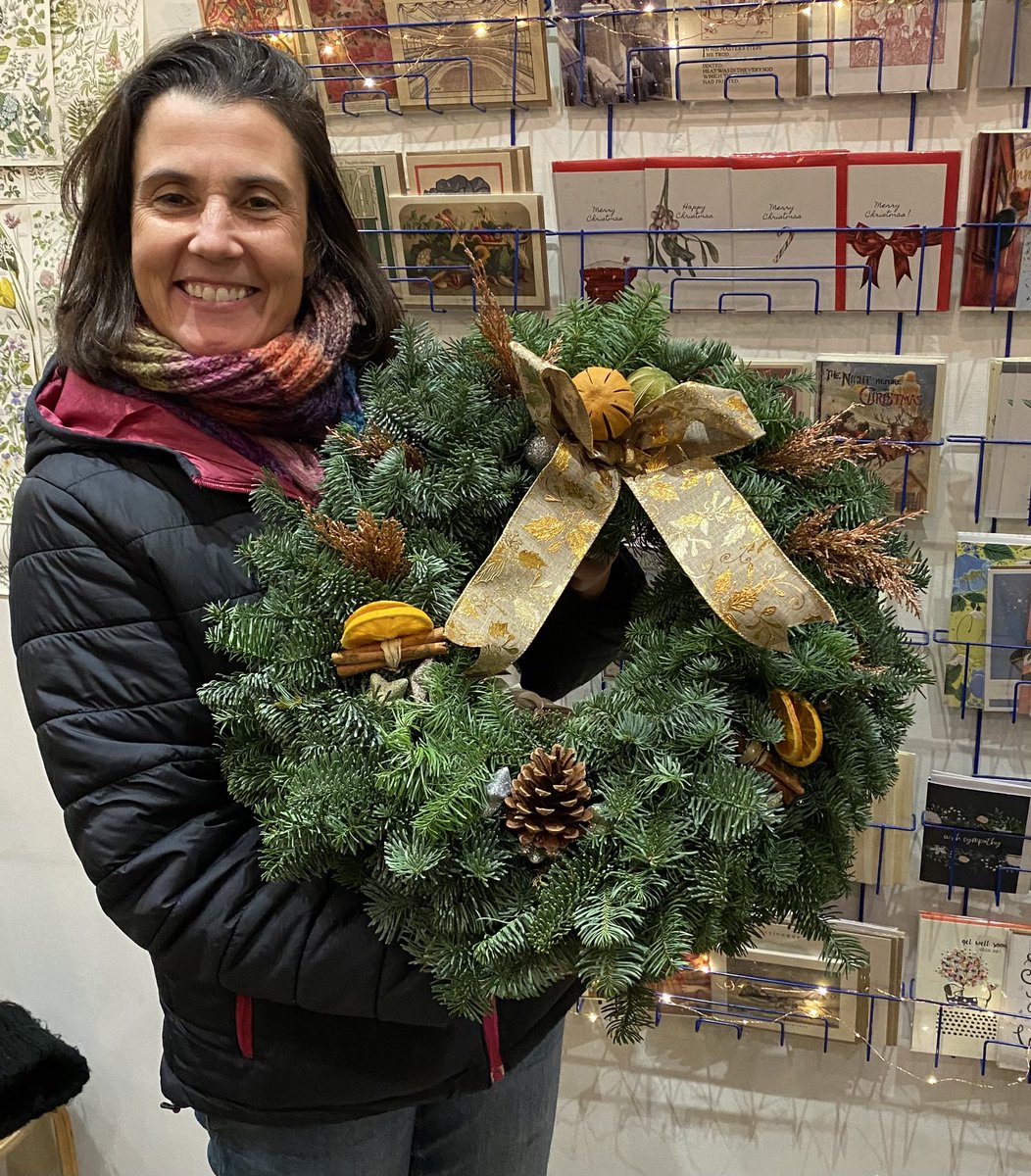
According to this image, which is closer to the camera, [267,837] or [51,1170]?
[267,837]

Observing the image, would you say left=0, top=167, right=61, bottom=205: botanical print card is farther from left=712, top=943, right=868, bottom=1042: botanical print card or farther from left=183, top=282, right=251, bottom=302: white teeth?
left=712, top=943, right=868, bottom=1042: botanical print card

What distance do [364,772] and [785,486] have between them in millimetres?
444

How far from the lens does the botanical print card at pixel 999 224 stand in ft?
3.74

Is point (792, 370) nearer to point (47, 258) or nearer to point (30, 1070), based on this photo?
point (47, 258)

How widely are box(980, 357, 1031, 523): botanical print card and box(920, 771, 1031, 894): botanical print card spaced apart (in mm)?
347

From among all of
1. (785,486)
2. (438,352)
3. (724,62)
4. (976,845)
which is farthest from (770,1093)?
(724,62)

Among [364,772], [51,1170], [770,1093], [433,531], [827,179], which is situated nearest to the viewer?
[364,772]

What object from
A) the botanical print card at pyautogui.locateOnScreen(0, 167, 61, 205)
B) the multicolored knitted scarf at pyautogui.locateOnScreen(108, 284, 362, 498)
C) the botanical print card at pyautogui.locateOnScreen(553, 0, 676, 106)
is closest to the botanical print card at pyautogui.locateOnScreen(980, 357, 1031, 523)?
the botanical print card at pyautogui.locateOnScreen(553, 0, 676, 106)

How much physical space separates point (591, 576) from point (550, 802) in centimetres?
30

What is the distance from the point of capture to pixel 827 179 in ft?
3.89

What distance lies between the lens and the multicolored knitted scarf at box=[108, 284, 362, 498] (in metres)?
0.93

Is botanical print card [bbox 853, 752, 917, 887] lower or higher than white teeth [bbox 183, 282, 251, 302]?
lower

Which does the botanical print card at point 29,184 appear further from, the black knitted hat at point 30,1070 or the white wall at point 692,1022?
the black knitted hat at point 30,1070

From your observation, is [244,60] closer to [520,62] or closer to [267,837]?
[520,62]
